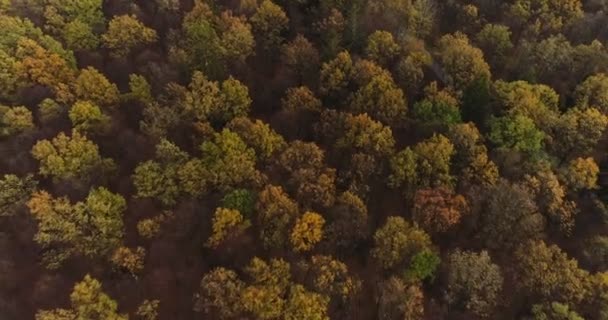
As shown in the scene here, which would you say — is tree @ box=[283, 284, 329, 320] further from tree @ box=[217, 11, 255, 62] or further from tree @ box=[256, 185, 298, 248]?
tree @ box=[217, 11, 255, 62]

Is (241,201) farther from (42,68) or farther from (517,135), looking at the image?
(42,68)

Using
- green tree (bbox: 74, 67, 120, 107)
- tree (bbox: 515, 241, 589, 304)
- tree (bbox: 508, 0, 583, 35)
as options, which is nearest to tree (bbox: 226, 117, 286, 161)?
green tree (bbox: 74, 67, 120, 107)

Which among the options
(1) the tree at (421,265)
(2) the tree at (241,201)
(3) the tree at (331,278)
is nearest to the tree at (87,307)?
(2) the tree at (241,201)

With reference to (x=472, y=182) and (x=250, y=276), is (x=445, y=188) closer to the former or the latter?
(x=472, y=182)

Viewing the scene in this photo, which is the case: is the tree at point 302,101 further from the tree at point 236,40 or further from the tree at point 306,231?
the tree at point 306,231

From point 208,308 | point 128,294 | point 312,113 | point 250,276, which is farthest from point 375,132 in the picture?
point 128,294
